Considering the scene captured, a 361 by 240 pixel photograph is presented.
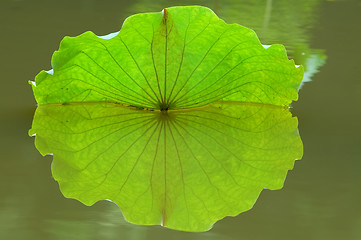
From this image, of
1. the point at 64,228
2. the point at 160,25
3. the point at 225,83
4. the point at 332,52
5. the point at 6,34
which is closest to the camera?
the point at 64,228

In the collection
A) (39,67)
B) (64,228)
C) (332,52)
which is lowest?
(64,228)

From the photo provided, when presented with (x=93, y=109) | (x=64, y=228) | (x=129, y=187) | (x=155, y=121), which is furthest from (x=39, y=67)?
(x=64, y=228)

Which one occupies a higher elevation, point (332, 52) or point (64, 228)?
point (332, 52)

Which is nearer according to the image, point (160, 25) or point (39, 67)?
point (160, 25)

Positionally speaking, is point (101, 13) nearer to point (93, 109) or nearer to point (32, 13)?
point (32, 13)

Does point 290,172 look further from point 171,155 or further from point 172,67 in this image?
point 172,67

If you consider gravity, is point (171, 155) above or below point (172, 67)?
below

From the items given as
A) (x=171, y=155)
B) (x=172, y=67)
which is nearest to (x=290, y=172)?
(x=171, y=155)
